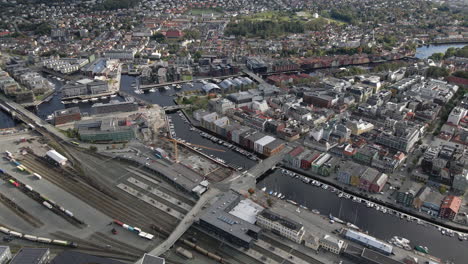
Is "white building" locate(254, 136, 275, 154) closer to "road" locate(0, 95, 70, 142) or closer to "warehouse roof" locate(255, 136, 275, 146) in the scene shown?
"warehouse roof" locate(255, 136, 275, 146)

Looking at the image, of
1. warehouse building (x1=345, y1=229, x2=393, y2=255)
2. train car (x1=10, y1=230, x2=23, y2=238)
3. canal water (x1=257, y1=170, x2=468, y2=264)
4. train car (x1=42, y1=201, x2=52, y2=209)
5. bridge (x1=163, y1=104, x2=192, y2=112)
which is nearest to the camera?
warehouse building (x1=345, y1=229, x2=393, y2=255)

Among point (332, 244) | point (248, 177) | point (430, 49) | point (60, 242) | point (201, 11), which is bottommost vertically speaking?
point (430, 49)

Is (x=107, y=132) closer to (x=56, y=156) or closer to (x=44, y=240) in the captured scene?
(x=56, y=156)

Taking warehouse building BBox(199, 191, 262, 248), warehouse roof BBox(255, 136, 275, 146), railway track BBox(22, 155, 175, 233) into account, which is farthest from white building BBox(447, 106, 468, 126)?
railway track BBox(22, 155, 175, 233)

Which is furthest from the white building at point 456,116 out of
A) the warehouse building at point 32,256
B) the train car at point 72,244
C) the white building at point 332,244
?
the warehouse building at point 32,256

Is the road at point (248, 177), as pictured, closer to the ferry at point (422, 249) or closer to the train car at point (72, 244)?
the train car at point (72, 244)

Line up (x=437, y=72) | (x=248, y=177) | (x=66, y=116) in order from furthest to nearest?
1. (x=437, y=72)
2. (x=66, y=116)
3. (x=248, y=177)

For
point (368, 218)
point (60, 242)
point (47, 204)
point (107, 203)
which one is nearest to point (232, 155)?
point (107, 203)
